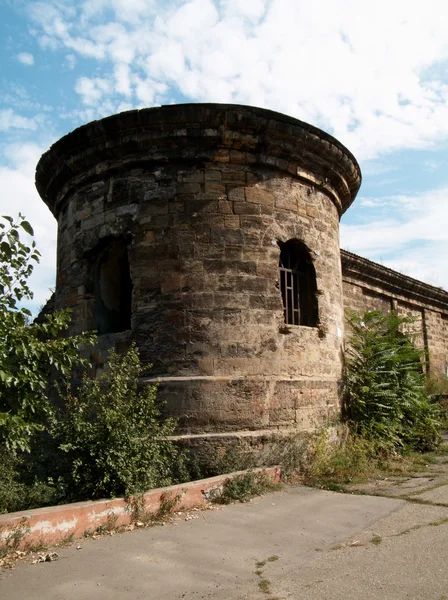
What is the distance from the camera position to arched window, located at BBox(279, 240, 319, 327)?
7.83 m

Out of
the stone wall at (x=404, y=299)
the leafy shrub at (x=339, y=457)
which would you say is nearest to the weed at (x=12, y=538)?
the leafy shrub at (x=339, y=457)

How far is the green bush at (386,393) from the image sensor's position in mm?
8273

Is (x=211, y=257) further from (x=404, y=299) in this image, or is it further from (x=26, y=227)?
(x=404, y=299)

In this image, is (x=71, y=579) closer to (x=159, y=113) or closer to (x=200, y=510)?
(x=200, y=510)

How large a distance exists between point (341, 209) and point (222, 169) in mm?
2682

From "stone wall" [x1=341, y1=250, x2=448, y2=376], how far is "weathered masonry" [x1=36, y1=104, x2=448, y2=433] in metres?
3.74

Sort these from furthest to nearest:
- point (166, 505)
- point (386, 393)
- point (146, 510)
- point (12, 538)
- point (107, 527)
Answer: point (386, 393) → point (166, 505) → point (146, 510) → point (107, 527) → point (12, 538)

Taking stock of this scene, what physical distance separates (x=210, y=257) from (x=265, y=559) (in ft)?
12.7

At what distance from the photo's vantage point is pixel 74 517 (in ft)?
14.7

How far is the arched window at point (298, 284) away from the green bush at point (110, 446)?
283cm

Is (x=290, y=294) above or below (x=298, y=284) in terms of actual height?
below

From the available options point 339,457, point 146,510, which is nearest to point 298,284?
point 339,457

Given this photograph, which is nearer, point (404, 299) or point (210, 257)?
point (210, 257)

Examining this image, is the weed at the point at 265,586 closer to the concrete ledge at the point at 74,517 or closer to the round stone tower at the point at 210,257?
the concrete ledge at the point at 74,517
